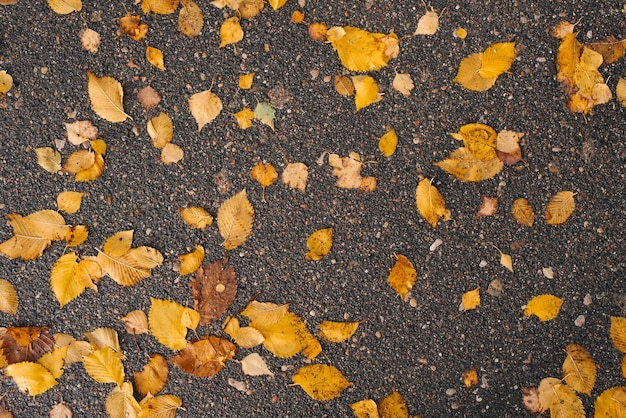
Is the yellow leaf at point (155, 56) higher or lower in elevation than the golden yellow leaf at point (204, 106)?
higher

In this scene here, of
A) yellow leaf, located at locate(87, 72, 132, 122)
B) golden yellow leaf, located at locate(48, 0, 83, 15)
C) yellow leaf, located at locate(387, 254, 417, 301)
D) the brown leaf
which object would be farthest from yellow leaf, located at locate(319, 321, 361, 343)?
golden yellow leaf, located at locate(48, 0, 83, 15)

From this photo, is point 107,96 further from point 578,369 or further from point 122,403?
point 578,369

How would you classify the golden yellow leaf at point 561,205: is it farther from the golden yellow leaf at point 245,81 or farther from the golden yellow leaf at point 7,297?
the golden yellow leaf at point 7,297

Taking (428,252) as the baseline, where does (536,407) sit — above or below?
below

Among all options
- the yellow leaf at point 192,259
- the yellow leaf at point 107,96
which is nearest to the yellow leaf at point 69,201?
the yellow leaf at point 107,96

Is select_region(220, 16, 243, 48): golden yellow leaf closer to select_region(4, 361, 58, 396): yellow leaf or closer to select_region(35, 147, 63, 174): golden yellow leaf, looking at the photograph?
select_region(35, 147, 63, 174): golden yellow leaf

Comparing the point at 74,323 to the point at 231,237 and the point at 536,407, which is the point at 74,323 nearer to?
the point at 231,237

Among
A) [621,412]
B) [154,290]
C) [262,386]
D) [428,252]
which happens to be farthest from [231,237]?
[621,412]
